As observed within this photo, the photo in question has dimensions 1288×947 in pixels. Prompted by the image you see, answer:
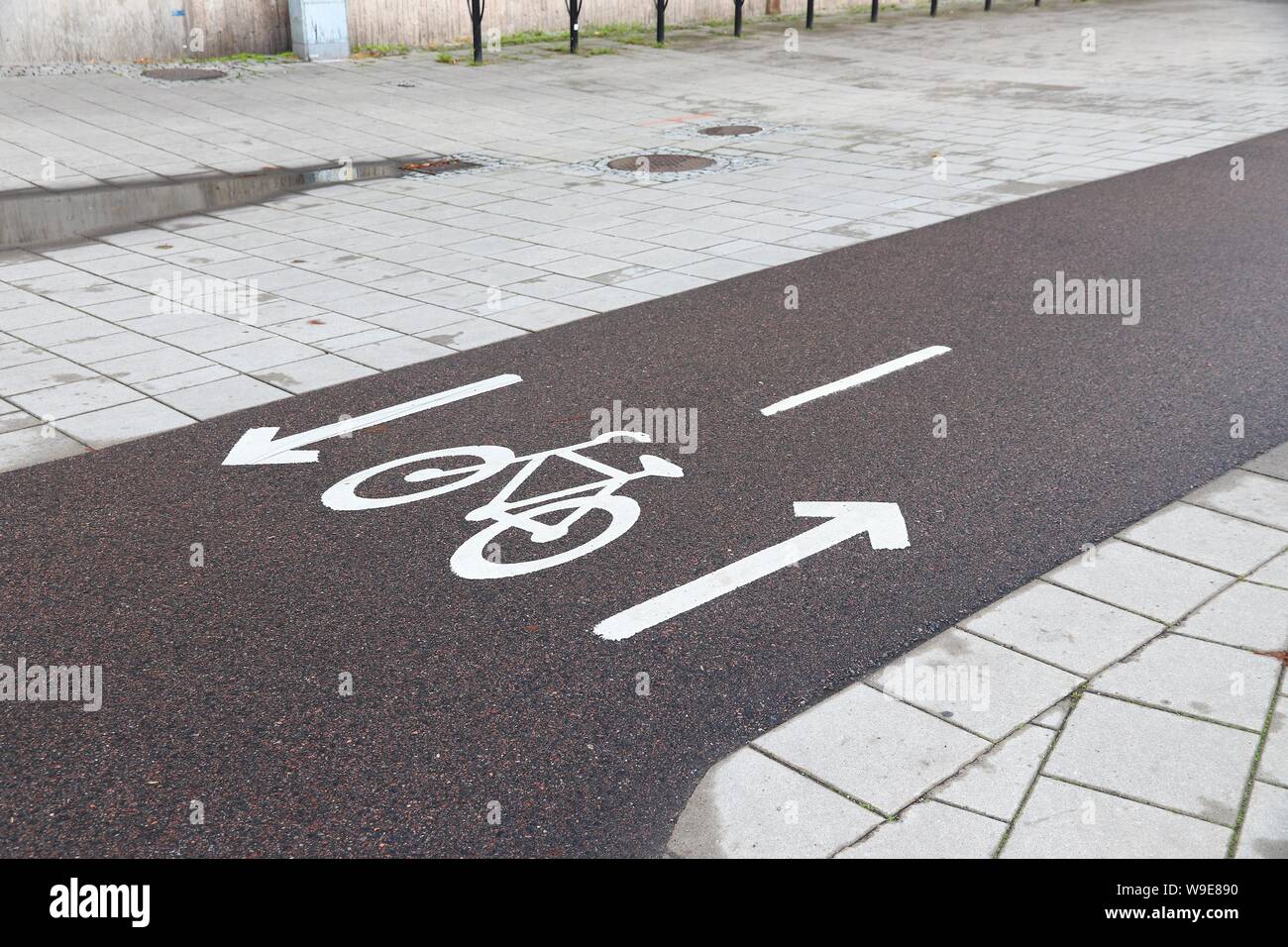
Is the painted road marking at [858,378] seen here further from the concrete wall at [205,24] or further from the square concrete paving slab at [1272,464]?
the concrete wall at [205,24]

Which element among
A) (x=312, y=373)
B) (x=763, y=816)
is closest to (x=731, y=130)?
(x=312, y=373)

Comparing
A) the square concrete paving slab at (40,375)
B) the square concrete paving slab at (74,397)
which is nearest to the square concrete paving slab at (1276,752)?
the square concrete paving slab at (74,397)

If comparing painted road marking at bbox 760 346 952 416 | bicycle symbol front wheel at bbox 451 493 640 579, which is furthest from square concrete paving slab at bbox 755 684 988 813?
painted road marking at bbox 760 346 952 416

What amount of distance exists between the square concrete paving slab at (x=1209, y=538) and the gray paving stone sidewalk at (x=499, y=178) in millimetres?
164

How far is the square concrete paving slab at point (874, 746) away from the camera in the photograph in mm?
3721

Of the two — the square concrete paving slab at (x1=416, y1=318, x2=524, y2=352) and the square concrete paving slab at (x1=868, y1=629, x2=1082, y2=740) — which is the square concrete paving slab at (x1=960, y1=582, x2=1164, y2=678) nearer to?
the square concrete paving slab at (x1=868, y1=629, x2=1082, y2=740)

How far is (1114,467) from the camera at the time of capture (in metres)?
5.94

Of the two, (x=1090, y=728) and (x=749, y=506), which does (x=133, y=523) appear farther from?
(x=1090, y=728)

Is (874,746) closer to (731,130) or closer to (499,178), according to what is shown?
(499,178)

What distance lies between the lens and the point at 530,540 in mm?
5246

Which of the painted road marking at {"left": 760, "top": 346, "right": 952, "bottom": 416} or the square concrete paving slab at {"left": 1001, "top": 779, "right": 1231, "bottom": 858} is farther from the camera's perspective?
the painted road marking at {"left": 760, "top": 346, "right": 952, "bottom": 416}

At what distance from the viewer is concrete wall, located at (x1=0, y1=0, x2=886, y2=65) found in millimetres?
16891
